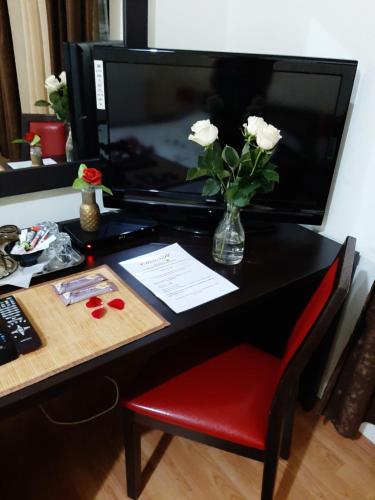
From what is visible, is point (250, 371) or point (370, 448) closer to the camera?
point (250, 371)

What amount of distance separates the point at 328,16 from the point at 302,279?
850 millimetres

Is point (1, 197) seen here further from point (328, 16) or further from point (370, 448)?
point (370, 448)

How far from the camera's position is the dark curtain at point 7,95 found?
1.11m

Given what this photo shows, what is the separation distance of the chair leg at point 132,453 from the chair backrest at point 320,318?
438 millimetres

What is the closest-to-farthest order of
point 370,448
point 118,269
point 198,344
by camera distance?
1. point 118,269
2. point 198,344
3. point 370,448

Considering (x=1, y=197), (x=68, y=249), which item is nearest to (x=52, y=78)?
(x=1, y=197)

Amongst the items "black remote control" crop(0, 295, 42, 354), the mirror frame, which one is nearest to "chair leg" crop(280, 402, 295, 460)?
"black remote control" crop(0, 295, 42, 354)

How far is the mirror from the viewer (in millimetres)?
1146

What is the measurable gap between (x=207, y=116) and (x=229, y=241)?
1.36ft

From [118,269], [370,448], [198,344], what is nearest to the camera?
[118,269]

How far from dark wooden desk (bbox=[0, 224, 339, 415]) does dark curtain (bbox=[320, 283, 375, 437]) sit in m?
0.23

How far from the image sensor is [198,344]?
4.30 ft

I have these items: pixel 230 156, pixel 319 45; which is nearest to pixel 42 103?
pixel 230 156

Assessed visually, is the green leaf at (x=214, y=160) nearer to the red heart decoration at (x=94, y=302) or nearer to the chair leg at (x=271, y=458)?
the red heart decoration at (x=94, y=302)
